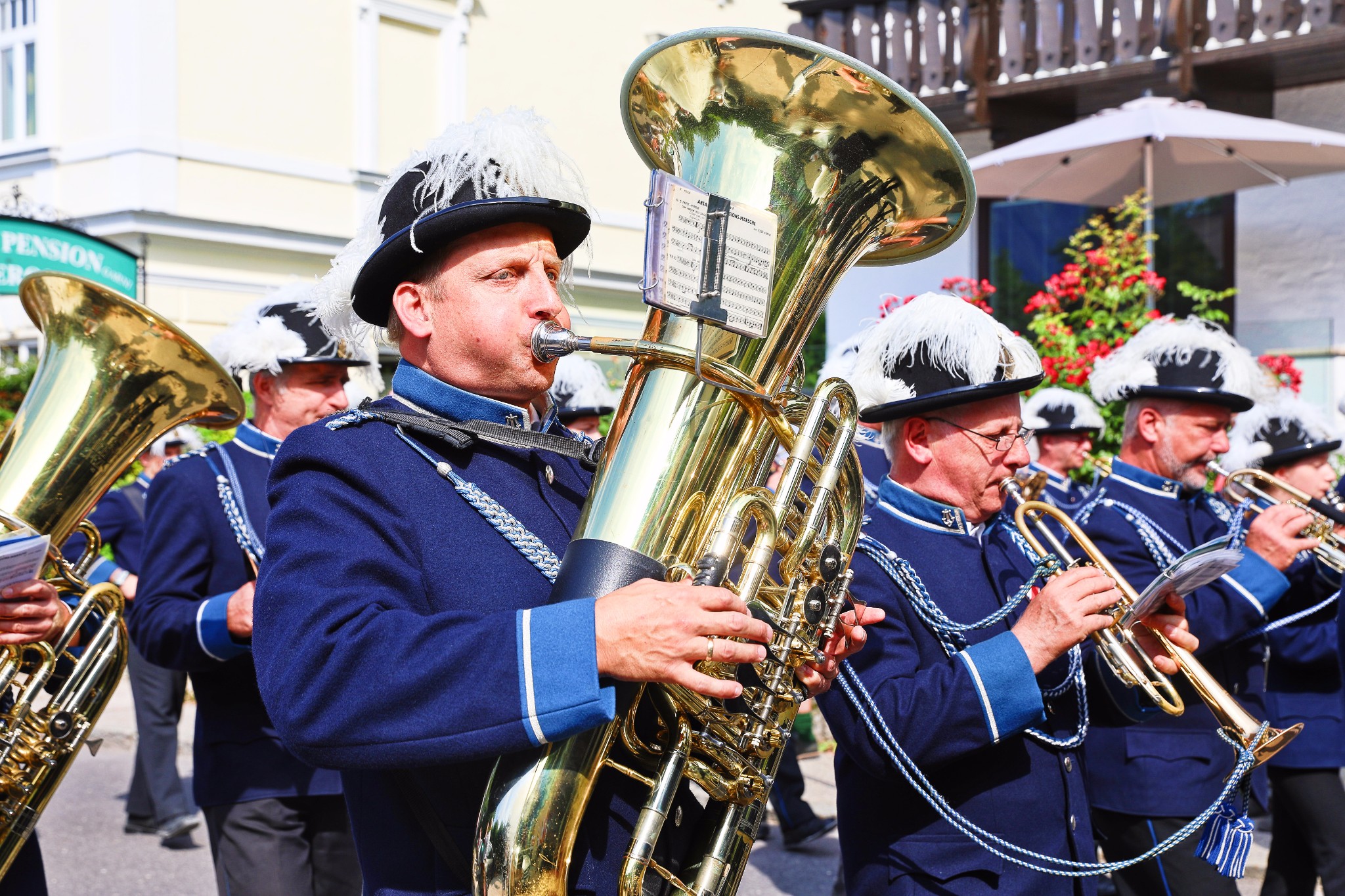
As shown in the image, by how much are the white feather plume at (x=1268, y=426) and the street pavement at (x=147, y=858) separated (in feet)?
5.69

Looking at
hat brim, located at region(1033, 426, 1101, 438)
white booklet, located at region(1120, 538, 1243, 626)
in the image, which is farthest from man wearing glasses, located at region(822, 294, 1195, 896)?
hat brim, located at region(1033, 426, 1101, 438)

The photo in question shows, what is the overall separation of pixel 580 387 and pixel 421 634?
5.03 metres

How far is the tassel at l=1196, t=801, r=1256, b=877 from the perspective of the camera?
339 centimetres

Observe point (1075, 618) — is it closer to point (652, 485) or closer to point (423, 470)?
point (652, 485)

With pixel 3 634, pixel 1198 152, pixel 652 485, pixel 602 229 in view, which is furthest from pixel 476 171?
pixel 602 229

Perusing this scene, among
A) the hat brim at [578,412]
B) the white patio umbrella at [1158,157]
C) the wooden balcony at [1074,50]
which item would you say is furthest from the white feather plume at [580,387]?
the wooden balcony at [1074,50]

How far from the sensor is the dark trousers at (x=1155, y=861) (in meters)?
3.54

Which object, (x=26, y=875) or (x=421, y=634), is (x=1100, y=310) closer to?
(x=26, y=875)

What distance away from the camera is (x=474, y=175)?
7.41 ft

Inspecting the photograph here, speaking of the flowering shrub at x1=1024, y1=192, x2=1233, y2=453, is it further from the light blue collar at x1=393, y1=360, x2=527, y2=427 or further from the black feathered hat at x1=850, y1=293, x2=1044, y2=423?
the light blue collar at x1=393, y1=360, x2=527, y2=427

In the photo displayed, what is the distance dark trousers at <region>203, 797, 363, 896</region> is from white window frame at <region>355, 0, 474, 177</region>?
1195 centimetres

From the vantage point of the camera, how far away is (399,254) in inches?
87.4

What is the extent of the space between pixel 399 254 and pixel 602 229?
50.6ft

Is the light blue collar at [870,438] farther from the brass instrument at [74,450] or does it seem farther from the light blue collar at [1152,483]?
the brass instrument at [74,450]
